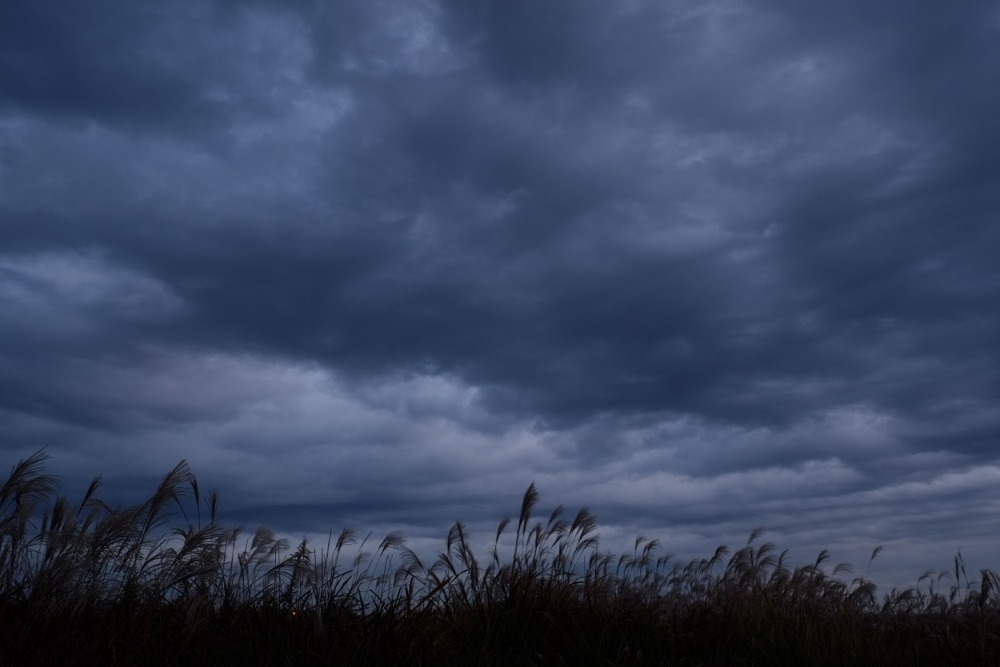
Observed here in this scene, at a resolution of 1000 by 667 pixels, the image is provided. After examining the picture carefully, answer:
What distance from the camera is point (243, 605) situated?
320 inches

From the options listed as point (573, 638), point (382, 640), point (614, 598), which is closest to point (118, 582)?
point (382, 640)

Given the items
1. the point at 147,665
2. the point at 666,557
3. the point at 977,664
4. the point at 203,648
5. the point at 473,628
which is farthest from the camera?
the point at 666,557

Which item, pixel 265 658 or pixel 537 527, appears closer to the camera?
pixel 265 658

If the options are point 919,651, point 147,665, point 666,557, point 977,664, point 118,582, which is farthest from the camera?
point 666,557

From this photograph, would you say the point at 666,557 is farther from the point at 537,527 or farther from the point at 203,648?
the point at 203,648

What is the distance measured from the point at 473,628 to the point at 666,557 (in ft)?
17.7

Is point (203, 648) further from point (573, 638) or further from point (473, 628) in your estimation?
point (573, 638)

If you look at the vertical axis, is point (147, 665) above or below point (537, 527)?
below

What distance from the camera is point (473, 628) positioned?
9055 mm

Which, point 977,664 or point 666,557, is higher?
point 666,557

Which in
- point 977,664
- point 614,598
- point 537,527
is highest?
point 537,527

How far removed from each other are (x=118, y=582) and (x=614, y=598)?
18.5 feet

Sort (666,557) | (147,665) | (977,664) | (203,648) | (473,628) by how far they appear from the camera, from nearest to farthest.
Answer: (147,665) → (203,648) → (473,628) → (977,664) → (666,557)

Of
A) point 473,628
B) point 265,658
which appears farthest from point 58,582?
point 473,628
